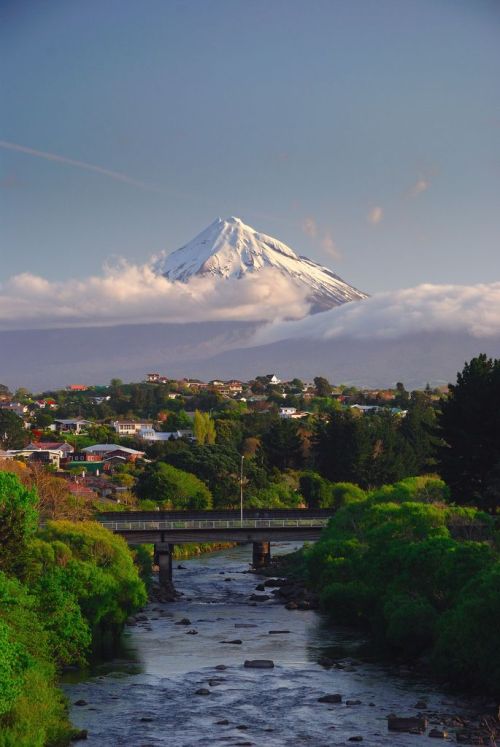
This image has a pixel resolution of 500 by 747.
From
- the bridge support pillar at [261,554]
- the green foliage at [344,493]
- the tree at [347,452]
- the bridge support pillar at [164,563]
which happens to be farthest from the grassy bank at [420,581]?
the tree at [347,452]

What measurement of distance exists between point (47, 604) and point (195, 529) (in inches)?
1536

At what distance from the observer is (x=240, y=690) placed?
54125 millimetres

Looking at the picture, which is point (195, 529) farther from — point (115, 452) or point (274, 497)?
point (115, 452)

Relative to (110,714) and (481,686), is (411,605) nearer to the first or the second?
(481,686)

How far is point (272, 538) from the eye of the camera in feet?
315

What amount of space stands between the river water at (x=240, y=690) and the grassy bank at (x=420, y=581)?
1707 mm

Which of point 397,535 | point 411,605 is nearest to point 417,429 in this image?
point 397,535

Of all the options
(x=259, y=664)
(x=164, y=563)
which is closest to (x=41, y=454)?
(x=164, y=563)

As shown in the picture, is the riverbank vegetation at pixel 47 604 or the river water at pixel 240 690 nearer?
the riverbank vegetation at pixel 47 604

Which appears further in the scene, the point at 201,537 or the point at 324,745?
the point at 201,537

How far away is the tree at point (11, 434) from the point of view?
17862cm

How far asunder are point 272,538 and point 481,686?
4497cm

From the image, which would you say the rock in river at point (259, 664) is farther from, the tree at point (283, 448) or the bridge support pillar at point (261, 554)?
the tree at point (283, 448)

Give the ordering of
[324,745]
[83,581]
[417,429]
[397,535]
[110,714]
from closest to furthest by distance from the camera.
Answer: [324,745] → [110,714] → [83,581] → [397,535] → [417,429]
